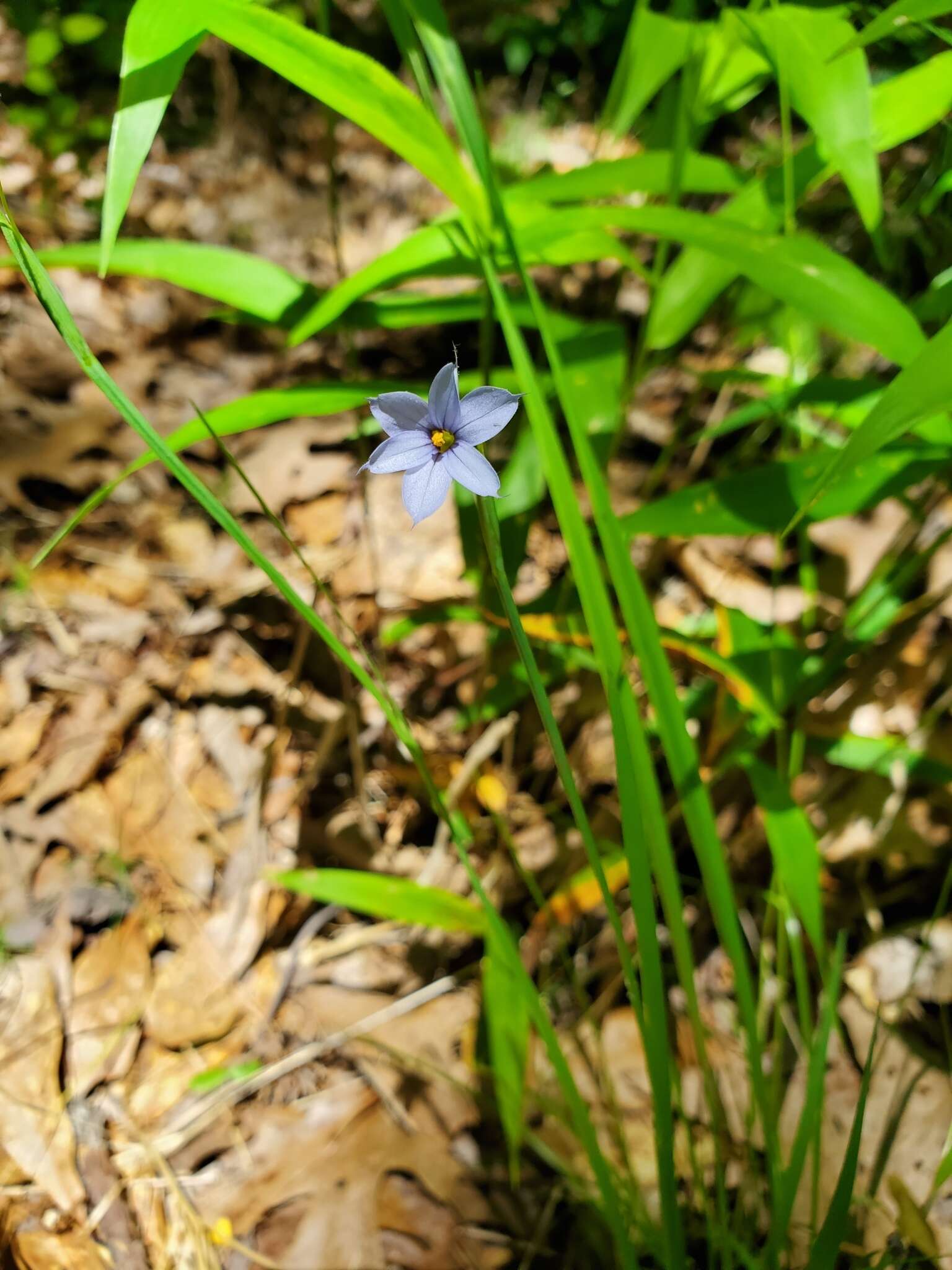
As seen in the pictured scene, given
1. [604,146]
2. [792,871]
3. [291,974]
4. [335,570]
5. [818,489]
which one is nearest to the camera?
[818,489]

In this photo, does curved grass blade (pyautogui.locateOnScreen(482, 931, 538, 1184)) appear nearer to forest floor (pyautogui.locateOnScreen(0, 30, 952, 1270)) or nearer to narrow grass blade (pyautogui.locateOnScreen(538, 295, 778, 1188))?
forest floor (pyautogui.locateOnScreen(0, 30, 952, 1270))

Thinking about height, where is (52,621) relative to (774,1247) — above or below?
below

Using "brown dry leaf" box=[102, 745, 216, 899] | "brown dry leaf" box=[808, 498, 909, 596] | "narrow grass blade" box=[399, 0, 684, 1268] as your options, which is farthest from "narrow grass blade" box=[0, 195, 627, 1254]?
"brown dry leaf" box=[808, 498, 909, 596]

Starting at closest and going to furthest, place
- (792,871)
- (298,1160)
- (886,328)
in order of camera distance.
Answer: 1. (886,328)
2. (792,871)
3. (298,1160)

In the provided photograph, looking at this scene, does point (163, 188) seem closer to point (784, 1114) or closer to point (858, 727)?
point (858, 727)

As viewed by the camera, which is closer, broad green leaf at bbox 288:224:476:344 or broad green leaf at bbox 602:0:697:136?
broad green leaf at bbox 288:224:476:344

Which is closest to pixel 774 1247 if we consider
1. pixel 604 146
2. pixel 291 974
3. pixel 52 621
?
pixel 291 974

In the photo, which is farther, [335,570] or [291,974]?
[335,570]
